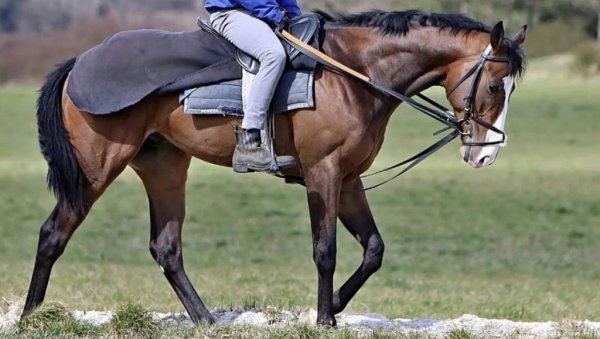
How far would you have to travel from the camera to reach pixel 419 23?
8.34 meters

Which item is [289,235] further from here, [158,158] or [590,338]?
[590,338]

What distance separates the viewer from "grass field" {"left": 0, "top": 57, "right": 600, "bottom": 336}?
1135 centimetres

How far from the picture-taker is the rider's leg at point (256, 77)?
8.07 m

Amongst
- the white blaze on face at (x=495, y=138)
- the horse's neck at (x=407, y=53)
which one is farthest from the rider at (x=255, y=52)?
the white blaze on face at (x=495, y=138)

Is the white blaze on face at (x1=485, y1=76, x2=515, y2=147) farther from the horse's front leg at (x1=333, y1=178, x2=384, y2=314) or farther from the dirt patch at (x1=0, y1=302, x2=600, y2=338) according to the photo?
the dirt patch at (x1=0, y1=302, x2=600, y2=338)

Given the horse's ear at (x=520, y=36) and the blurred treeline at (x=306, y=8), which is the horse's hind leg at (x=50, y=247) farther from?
the blurred treeline at (x=306, y=8)

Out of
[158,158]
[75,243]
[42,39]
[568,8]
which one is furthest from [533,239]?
[568,8]

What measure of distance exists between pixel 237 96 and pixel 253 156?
0.44 meters

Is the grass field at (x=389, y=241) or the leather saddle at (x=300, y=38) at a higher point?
the leather saddle at (x=300, y=38)

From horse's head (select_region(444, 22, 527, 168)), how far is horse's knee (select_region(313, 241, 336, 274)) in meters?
1.09

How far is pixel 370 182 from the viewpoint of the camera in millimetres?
23250

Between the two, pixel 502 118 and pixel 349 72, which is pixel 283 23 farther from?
pixel 502 118

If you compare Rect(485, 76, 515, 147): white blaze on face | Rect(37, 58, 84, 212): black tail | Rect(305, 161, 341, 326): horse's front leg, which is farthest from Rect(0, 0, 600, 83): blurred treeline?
Rect(485, 76, 515, 147): white blaze on face

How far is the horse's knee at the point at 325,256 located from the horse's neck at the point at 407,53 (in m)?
1.17
